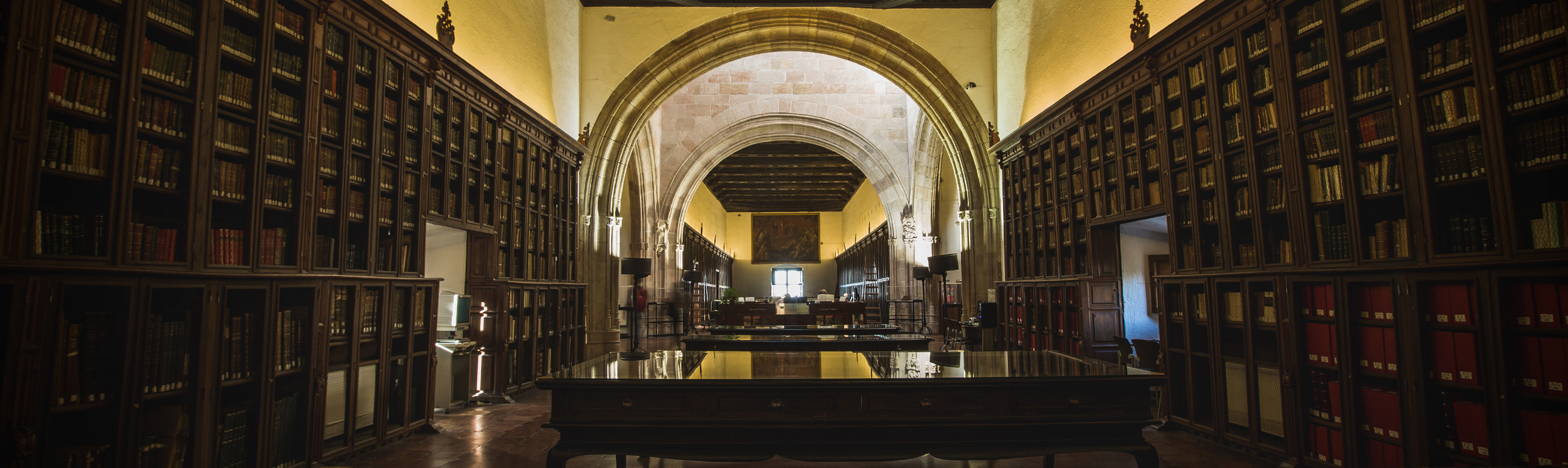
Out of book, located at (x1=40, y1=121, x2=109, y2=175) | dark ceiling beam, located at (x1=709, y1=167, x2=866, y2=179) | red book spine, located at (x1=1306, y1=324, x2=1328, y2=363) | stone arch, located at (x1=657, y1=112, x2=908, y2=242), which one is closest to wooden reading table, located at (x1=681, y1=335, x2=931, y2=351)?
red book spine, located at (x1=1306, y1=324, x2=1328, y2=363)

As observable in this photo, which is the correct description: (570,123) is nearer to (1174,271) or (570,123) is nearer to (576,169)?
(576,169)

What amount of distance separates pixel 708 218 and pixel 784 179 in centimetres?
320

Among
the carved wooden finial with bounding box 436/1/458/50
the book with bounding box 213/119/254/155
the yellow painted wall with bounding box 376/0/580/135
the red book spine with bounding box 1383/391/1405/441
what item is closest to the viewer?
the red book spine with bounding box 1383/391/1405/441

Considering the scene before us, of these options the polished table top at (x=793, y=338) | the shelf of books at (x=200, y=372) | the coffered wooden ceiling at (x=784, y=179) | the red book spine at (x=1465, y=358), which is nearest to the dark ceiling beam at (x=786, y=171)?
the coffered wooden ceiling at (x=784, y=179)

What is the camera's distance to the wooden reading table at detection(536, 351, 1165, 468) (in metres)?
2.70

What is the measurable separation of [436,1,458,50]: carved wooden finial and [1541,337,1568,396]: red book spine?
247 inches

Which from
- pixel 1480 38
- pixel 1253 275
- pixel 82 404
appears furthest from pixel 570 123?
pixel 1480 38

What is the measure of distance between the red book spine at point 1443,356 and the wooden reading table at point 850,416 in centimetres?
155

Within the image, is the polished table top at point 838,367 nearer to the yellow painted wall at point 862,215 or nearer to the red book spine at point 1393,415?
the red book spine at point 1393,415

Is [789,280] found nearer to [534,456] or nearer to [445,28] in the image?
[445,28]

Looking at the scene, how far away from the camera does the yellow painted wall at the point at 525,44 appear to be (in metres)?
6.07

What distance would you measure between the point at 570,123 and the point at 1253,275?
721 centimetres

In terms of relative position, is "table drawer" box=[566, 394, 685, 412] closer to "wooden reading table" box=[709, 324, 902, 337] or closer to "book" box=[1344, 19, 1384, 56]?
"book" box=[1344, 19, 1384, 56]

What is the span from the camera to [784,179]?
2223cm
